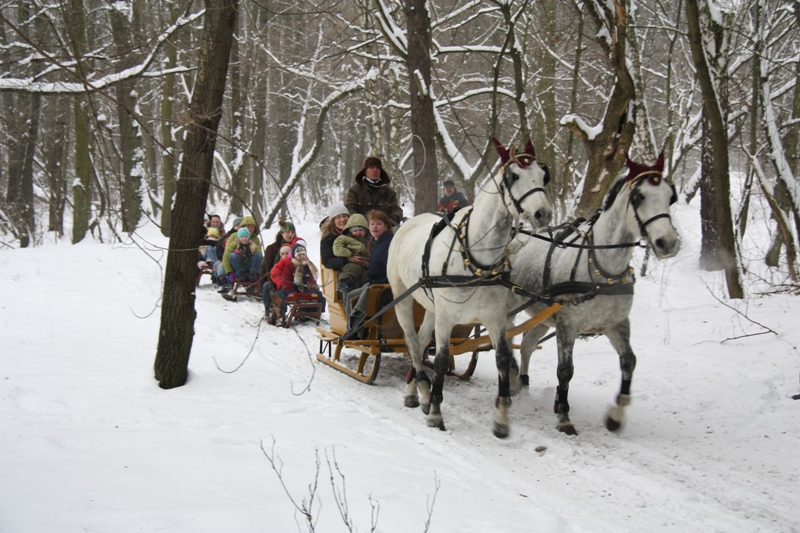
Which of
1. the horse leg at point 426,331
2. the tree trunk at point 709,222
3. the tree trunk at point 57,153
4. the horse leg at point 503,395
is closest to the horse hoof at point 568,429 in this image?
the horse leg at point 503,395

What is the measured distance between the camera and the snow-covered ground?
9.76 ft

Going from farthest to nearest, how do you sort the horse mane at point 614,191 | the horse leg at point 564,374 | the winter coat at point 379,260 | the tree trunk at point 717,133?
1. the tree trunk at point 717,133
2. the winter coat at point 379,260
3. the horse leg at point 564,374
4. the horse mane at point 614,191

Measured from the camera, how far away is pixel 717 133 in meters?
7.23

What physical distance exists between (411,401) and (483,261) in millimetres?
1729

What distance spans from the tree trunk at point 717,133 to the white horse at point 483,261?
3645 mm

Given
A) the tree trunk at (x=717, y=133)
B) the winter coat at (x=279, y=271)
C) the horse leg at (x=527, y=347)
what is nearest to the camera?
the horse leg at (x=527, y=347)

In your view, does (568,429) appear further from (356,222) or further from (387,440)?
(356,222)

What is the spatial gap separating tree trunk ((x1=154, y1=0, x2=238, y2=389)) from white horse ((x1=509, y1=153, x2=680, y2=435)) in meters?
2.93

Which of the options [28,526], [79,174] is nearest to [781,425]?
[28,526]

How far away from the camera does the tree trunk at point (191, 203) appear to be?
15.9 ft

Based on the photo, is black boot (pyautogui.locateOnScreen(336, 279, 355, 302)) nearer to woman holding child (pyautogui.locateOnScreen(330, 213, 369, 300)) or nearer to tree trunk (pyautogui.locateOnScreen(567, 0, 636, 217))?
woman holding child (pyautogui.locateOnScreen(330, 213, 369, 300))

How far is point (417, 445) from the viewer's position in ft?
14.9

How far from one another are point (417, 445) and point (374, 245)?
271 cm

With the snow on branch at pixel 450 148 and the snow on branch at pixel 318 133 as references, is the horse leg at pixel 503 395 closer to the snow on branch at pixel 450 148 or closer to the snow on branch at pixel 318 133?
the snow on branch at pixel 450 148
